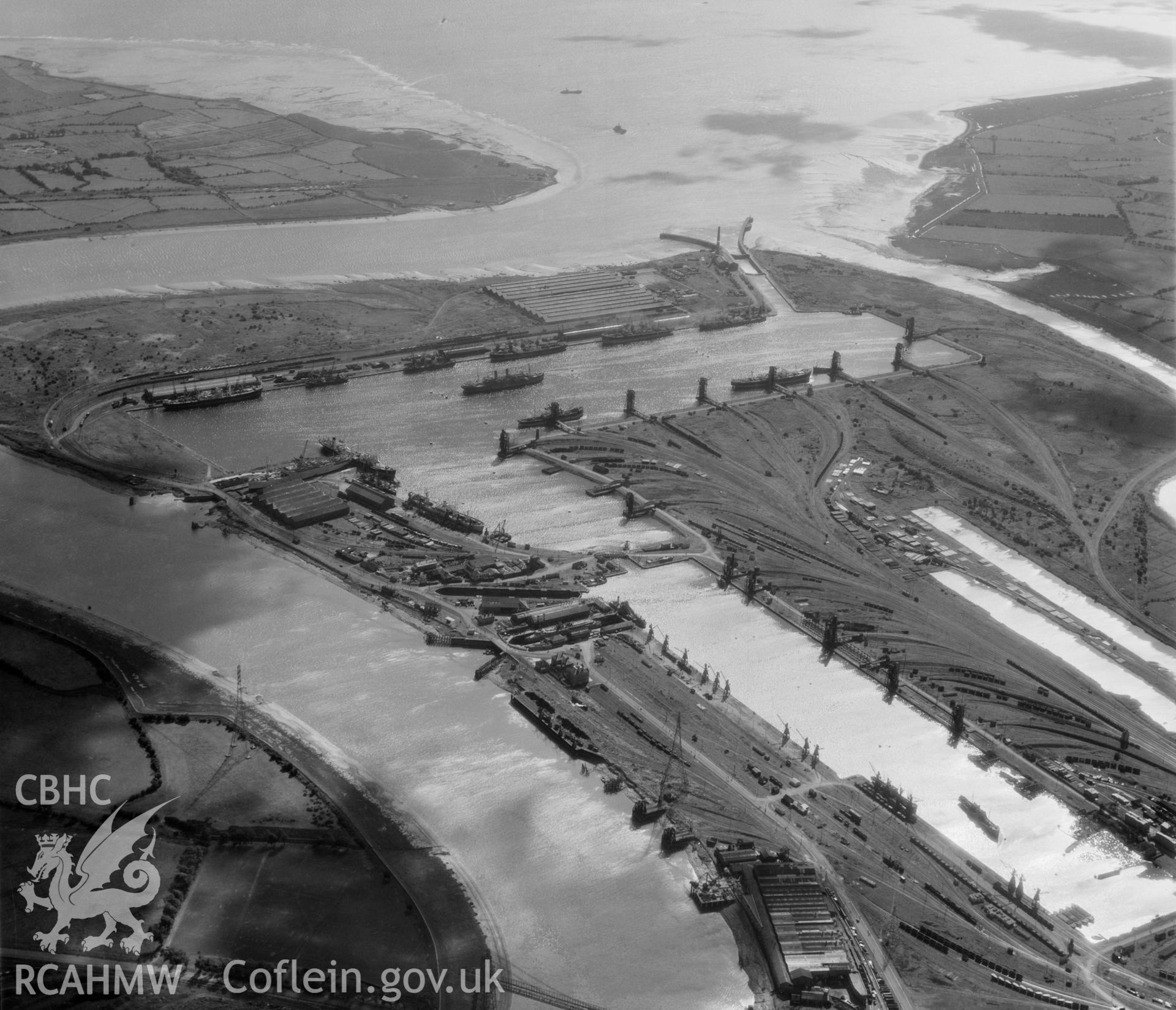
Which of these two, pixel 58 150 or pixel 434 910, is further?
Result: pixel 58 150

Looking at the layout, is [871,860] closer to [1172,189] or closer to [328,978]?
[328,978]

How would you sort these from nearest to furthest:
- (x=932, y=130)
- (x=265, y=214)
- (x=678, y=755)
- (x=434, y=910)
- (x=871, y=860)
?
(x=434, y=910) → (x=871, y=860) → (x=678, y=755) → (x=265, y=214) → (x=932, y=130)

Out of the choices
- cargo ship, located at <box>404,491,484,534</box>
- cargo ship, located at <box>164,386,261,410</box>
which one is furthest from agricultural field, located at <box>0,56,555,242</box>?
cargo ship, located at <box>404,491,484,534</box>

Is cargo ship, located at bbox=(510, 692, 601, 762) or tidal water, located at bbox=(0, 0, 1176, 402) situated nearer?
cargo ship, located at bbox=(510, 692, 601, 762)

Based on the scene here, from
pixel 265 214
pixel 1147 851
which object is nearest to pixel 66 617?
pixel 1147 851

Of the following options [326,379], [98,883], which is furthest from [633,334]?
[98,883]

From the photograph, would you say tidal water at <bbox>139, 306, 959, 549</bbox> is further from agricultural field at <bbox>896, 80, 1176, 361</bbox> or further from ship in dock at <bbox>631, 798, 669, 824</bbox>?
ship in dock at <bbox>631, 798, 669, 824</bbox>

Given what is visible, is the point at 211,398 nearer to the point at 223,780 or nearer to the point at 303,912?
the point at 223,780
